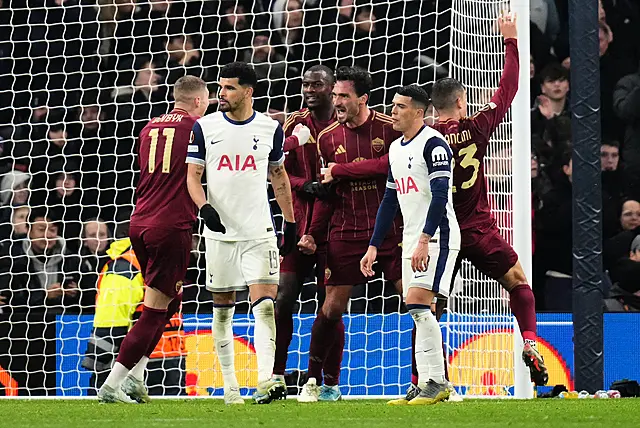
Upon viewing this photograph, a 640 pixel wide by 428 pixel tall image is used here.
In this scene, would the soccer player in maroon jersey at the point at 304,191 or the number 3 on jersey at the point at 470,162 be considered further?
the soccer player in maroon jersey at the point at 304,191

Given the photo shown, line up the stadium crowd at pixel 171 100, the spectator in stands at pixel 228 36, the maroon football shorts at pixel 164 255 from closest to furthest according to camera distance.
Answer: the maroon football shorts at pixel 164 255, the stadium crowd at pixel 171 100, the spectator in stands at pixel 228 36

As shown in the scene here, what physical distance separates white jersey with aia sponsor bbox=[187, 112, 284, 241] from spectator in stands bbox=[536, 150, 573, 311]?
13.1 feet

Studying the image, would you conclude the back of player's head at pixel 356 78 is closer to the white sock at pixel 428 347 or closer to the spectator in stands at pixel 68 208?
the white sock at pixel 428 347

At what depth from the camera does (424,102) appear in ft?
21.8

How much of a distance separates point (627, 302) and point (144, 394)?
14.1ft

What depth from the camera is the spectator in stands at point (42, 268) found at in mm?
10453

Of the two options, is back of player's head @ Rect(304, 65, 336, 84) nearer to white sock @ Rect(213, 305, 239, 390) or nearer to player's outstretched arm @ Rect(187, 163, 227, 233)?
player's outstretched arm @ Rect(187, 163, 227, 233)

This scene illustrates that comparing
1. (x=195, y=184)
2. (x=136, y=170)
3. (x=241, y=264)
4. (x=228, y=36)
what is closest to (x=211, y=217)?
(x=195, y=184)

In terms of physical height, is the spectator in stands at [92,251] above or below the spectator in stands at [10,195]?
below

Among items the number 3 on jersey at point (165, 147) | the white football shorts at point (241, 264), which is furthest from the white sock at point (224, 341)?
the number 3 on jersey at point (165, 147)

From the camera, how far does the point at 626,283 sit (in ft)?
32.4

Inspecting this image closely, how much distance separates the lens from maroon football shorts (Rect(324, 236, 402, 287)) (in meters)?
7.35

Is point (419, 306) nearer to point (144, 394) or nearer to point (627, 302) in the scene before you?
point (144, 394)

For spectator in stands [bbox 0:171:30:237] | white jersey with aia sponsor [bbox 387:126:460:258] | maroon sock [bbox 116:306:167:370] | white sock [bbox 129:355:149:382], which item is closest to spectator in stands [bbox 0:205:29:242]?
spectator in stands [bbox 0:171:30:237]
